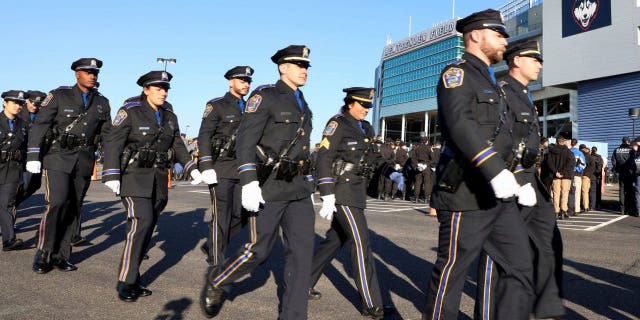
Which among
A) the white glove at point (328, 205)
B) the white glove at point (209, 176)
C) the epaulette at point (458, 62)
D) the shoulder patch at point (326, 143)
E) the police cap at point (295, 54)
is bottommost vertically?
the white glove at point (328, 205)

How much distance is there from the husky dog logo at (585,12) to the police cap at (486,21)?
3643cm

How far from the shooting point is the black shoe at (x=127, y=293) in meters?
4.64

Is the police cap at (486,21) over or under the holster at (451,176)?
over

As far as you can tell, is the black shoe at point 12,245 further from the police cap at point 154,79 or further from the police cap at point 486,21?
the police cap at point 486,21

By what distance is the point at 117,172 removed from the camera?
4.92 metres

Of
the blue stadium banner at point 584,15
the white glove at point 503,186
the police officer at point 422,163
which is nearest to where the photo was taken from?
the white glove at point 503,186

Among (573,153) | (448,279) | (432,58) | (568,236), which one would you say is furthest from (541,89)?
(448,279)

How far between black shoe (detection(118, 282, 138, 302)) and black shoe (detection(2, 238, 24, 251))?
318 cm

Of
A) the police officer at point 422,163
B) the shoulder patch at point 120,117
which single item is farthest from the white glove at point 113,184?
the police officer at point 422,163

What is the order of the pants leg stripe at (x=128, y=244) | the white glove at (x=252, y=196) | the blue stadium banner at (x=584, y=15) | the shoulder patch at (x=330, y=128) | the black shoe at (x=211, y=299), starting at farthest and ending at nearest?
the blue stadium banner at (x=584, y=15), the shoulder patch at (x=330, y=128), the pants leg stripe at (x=128, y=244), the black shoe at (x=211, y=299), the white glove at (x=252, y=196)

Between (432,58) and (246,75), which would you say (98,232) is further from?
(432,58)

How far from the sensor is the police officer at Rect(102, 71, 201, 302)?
15.8 ft

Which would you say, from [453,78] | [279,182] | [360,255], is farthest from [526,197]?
[279,182]

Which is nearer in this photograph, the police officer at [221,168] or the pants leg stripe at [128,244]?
the pants leg stripe at [128,244]
